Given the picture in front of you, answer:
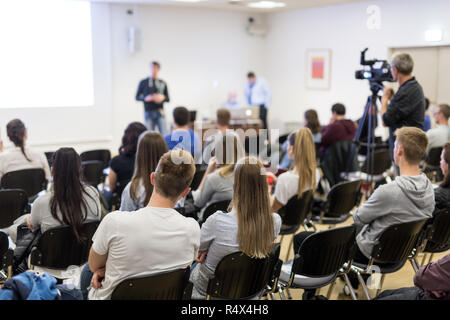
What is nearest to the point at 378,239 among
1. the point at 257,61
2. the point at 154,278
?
the point at 154,278

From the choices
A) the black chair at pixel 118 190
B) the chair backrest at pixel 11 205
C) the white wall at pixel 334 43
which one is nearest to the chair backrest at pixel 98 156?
the black chair at pixel 118 190

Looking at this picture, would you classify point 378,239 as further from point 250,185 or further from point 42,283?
point 42,283

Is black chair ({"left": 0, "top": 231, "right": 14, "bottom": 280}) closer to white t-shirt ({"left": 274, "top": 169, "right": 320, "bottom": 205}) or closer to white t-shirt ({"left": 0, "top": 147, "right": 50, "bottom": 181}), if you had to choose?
white t-shirt ({"left": 0, "top": 147, "right": 50, "bottom": 181})

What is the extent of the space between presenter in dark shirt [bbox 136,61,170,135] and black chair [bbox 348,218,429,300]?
5.99 m

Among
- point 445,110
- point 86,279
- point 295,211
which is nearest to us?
point 86,279

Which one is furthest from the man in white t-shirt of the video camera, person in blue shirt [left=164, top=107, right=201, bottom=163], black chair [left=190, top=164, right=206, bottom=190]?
the video camera

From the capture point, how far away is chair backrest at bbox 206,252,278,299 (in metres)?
2.33

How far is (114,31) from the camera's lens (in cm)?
901

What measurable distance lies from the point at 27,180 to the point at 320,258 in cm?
285

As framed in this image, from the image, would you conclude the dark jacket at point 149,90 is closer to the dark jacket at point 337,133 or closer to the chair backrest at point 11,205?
the dark jacket at point 337,133

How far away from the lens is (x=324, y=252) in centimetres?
266

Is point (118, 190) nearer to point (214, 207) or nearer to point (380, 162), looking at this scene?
point (214, 207)

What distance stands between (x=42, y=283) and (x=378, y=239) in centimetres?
200

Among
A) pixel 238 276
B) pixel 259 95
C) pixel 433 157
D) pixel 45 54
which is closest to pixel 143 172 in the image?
pixel 238 276
